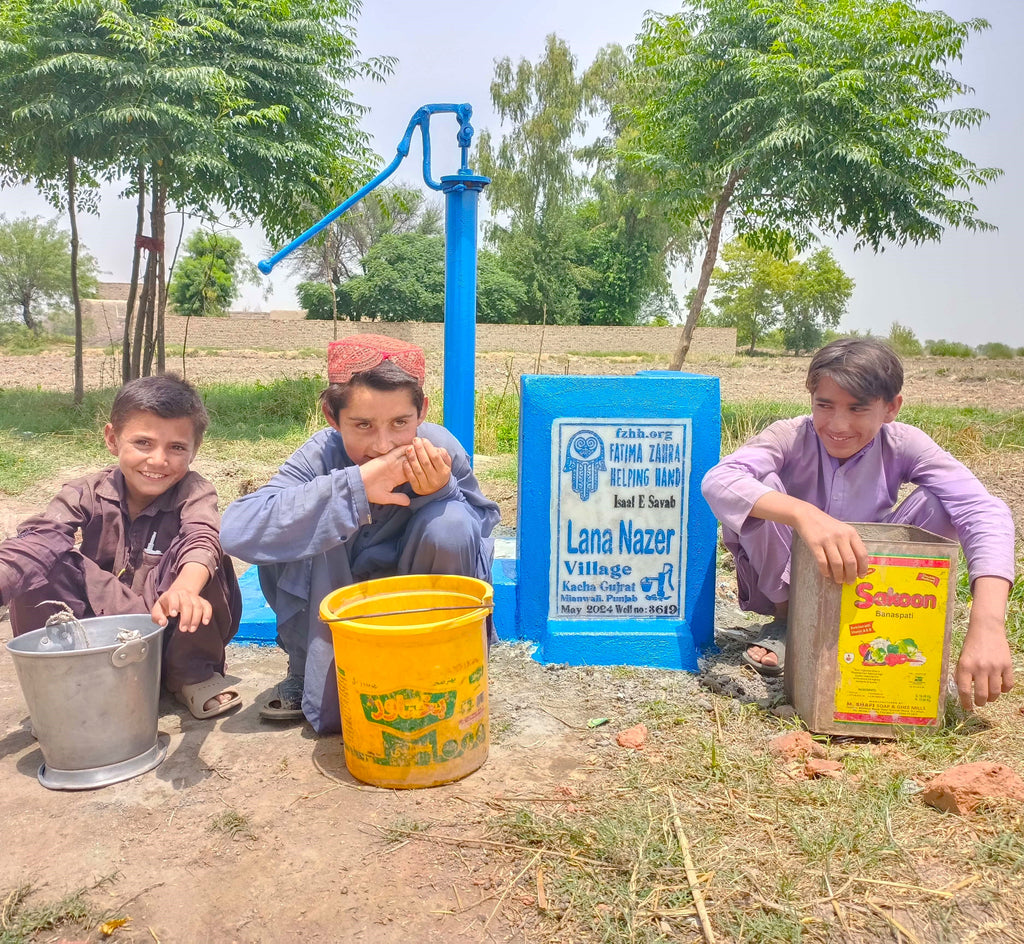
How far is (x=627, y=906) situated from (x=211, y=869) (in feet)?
2.92

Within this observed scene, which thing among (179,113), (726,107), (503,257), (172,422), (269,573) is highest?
(503,257)

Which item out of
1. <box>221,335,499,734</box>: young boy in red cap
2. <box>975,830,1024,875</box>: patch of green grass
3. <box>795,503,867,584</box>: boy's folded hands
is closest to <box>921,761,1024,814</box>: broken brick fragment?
<box>975,830,1024,875</box>: patch of green grass

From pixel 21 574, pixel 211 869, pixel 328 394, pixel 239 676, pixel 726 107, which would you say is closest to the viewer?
pixel 211 869

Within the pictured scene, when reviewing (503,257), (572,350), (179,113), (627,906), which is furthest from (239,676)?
(503,257)

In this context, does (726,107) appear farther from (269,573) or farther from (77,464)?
(269,573)

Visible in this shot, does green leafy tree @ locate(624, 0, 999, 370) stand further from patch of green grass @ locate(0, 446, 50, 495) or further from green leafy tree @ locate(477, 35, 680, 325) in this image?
green leafy tree @ locate(477, 35, 680, 325)

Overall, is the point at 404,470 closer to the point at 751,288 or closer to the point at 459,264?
the point at 459,264

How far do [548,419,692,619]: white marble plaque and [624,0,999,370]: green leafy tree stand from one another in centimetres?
650

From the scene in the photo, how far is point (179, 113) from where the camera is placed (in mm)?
7469

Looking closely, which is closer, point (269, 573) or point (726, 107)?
point (269, 573)

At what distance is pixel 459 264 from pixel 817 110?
677cm

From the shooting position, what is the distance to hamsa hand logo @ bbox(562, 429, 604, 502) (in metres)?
2.95

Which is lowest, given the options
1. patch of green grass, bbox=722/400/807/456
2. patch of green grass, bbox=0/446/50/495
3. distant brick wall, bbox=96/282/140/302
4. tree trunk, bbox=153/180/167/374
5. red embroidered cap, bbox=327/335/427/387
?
patch of green grass, bbox=0/446/50/495

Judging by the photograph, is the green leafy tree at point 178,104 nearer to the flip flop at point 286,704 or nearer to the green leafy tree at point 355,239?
the flip flop at point 286,704
